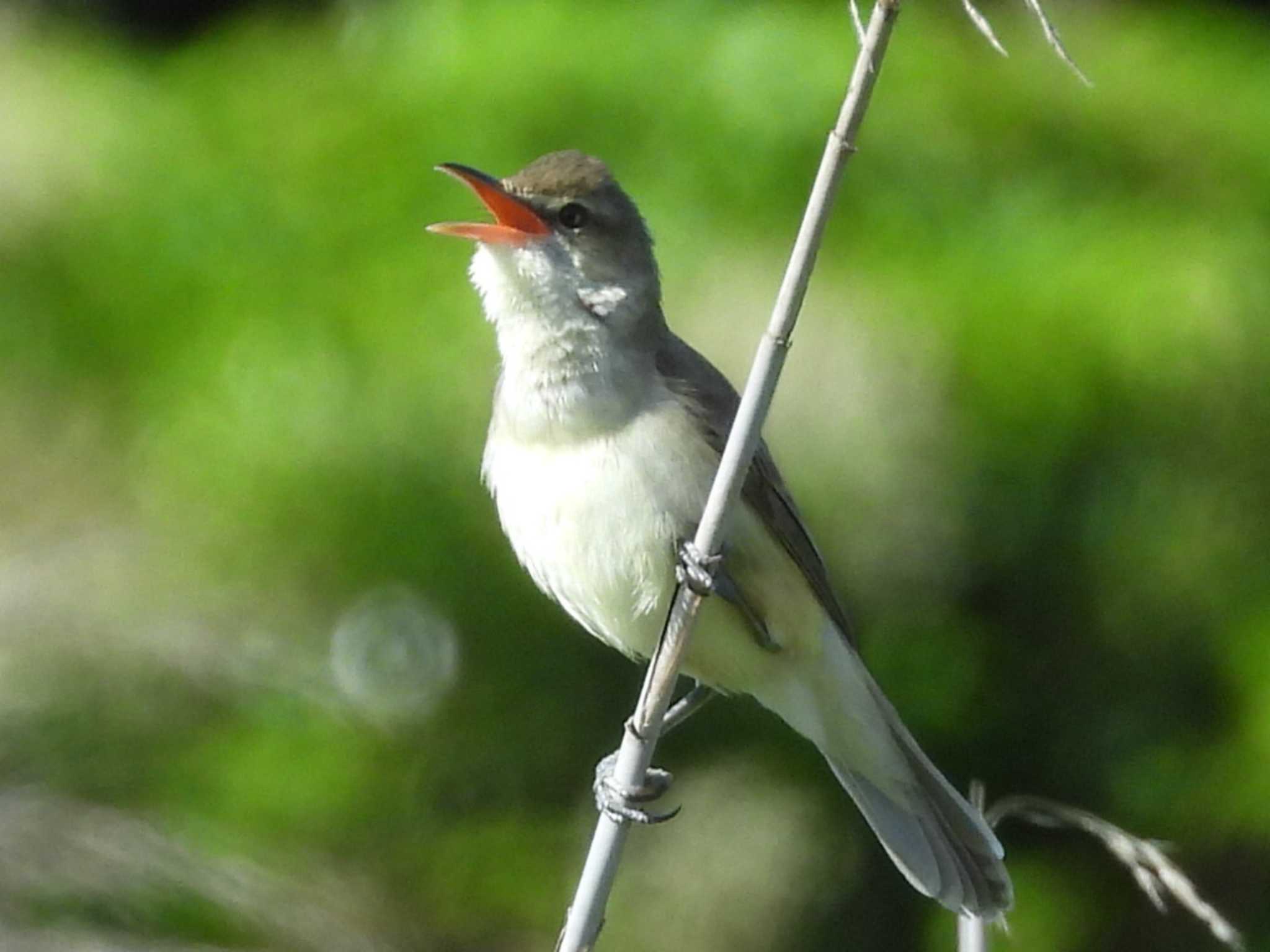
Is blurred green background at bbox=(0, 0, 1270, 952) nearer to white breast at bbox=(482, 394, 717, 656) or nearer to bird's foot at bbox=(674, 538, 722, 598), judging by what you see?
white breast at bbox=(482, 394, 717, 656)

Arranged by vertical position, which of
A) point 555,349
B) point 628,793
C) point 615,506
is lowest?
point 628,793

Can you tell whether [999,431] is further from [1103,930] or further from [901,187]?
[1103,930]

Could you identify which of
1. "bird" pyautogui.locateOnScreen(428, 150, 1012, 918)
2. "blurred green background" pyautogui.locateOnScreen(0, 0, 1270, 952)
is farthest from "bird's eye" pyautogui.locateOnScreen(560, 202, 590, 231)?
"blurred green background" pyautogui.locateOnScreen(0, 0, 1270, 952)

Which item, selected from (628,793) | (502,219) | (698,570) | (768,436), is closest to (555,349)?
(502,219)

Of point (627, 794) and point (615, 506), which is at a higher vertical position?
point (615, 506)

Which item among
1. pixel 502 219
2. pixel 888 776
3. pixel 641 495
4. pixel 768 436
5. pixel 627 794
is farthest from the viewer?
pixel 768 436

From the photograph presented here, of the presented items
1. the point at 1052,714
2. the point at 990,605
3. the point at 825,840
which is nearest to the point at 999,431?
the point at 990,605

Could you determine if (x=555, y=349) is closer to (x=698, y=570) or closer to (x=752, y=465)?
(x=752, y=465)
